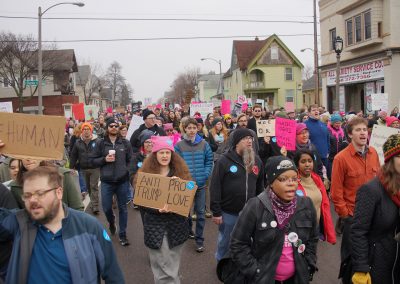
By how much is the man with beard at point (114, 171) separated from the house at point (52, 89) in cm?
4082

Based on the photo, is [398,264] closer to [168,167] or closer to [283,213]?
[283,213]

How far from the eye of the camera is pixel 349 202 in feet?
14.3

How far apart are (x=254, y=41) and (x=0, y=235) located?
59.5 m

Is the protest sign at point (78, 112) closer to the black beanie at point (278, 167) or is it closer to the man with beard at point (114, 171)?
the man with beard at point (114, 171)

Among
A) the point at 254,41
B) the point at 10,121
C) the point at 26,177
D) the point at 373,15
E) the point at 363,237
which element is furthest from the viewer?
the point at 254,41

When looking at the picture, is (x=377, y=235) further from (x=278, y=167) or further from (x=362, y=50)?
(x=362, y=50)

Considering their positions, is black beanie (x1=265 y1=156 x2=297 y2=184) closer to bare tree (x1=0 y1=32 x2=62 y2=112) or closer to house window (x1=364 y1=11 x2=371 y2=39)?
house window (x1=364 y1=11 x2=371 y2=39)

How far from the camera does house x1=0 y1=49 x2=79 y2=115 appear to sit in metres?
45.2

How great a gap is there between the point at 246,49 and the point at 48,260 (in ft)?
190

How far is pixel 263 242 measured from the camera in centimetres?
321

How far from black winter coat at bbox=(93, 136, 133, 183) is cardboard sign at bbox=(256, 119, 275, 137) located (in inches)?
99.6

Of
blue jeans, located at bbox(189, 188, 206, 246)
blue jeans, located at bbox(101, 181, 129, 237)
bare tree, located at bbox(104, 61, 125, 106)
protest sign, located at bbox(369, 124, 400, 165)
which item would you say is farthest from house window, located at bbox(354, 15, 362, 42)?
bare tree, located at bbox(104, 61, 125, 106)

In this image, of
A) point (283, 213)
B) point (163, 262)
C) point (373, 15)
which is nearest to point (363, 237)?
point (283, 213)

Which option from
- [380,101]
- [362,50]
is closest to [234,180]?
A: [380,101]
